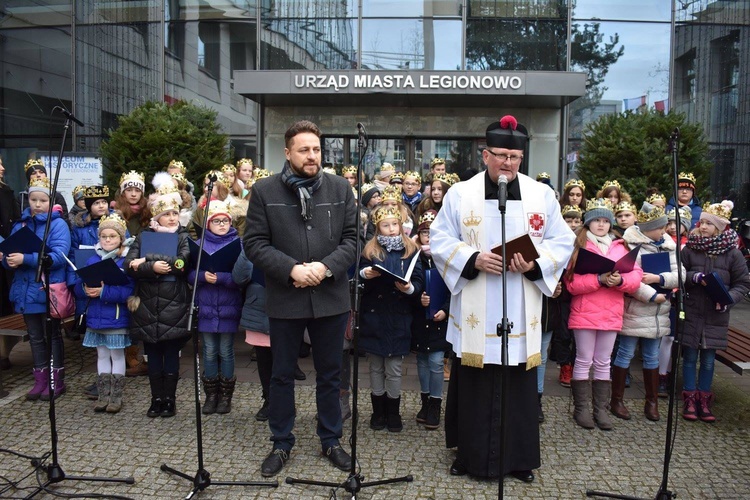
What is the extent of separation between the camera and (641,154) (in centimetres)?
987

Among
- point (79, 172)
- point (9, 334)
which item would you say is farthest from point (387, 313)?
point (79, 172)

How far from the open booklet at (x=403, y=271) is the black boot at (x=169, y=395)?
198cm

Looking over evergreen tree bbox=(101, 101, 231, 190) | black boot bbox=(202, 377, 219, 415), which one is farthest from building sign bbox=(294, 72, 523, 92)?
black boot bbox=(202, 377, 219, 415)

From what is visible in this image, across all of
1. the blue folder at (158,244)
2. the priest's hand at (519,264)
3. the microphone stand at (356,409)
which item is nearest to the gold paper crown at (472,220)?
the priest's hand at (519,264)

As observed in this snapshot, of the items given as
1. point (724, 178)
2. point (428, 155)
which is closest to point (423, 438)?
point (428, 155)

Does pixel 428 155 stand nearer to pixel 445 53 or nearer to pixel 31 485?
pixel 445 53

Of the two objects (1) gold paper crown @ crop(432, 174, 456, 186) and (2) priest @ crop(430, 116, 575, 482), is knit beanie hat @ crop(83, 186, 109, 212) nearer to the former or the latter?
(1) gold paper crown @ crop(432, 174, 456, 186)

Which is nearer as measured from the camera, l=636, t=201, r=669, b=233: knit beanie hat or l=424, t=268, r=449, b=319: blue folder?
l=424, t=268, r=449, b=319: blue folder

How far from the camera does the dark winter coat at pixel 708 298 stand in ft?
18.6

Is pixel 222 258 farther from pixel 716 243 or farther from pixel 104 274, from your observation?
pixel 716 243

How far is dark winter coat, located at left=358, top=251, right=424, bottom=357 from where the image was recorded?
17.1 ft

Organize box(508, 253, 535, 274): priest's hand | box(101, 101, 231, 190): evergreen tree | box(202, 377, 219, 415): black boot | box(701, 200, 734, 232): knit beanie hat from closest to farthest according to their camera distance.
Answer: box(508, 253, 535, 274): priest's hand → box(202, 377, 219, 415): black boot → box(701, 200, 734, 232): knit beanie hat → box(101, 101, 231, 190): evergreen tree

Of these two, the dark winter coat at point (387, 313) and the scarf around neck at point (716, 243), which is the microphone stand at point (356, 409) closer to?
the dark winter coat at point (387, 313)

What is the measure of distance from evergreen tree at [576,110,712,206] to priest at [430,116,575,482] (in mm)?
6070
